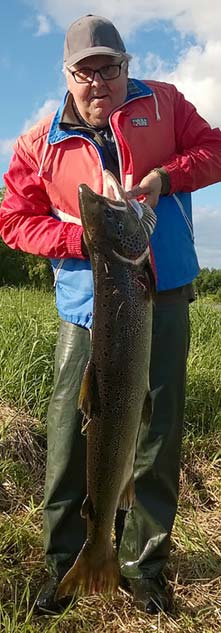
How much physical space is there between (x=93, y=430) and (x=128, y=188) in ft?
3.56

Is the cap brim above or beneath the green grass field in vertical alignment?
above

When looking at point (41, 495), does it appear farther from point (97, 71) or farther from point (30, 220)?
point (97, 71)

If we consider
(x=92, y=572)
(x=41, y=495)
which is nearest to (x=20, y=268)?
(x=41, y=495)

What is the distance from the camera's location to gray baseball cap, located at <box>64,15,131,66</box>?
3.14 m

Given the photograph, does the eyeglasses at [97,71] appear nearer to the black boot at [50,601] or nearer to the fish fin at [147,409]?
the fish fin at [147,409]

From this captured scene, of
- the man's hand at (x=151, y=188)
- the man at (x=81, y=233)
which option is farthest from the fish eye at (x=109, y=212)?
the man at (x=81, y=233)

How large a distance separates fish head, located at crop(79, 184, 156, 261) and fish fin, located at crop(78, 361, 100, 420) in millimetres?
468

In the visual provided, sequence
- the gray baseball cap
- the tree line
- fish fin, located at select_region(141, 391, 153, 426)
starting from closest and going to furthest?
fish fin, located at select_region(141, 391, 153, 426)
the gray baseball cap
the tree line

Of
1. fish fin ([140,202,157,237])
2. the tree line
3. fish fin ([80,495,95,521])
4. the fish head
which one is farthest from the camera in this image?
the tree line

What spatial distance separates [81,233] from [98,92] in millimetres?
649

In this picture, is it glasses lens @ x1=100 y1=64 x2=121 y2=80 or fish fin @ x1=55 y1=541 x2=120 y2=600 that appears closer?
fish fin @ x1=55 y1=541 x2=120 y2=600

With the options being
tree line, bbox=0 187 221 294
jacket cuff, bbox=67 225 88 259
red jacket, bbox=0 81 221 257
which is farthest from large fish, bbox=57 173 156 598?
tree line, bbox=0 187 221 294

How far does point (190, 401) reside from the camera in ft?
19.5

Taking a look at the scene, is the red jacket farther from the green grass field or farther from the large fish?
the green grass field
